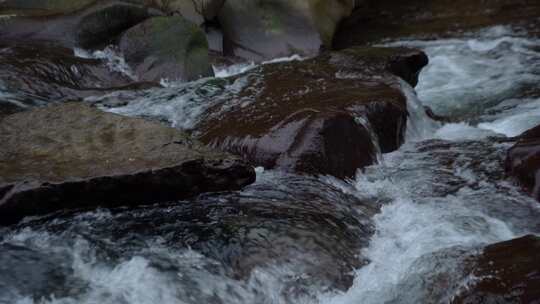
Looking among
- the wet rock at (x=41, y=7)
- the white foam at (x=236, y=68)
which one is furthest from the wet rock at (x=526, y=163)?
the wet rock at (x=41, y=7)

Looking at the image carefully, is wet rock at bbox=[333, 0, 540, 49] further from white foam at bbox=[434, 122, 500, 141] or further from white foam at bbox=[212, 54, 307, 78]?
white foam at bbox=[434, 122, 500, 141]

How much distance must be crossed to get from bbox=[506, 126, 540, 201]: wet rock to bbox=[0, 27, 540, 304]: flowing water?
0.26 ft

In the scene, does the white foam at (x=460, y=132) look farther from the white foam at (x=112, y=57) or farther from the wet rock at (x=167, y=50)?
the white foam at (x=112, y=57)

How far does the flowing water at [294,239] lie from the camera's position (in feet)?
11.7

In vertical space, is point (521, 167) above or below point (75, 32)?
below

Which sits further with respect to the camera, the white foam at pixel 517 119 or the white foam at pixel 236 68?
the white foam at pixel 236 68

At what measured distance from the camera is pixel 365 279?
3.78 m

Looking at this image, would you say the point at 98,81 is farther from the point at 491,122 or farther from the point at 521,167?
the point at 521,167

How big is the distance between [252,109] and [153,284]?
8.07ft

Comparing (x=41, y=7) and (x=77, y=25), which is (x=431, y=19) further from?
(x=41, y=7)

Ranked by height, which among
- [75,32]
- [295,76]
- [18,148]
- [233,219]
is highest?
[75,32]

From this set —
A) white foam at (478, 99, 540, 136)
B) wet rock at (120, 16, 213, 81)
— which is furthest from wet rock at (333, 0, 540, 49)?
white foam at (478, 99, 540, 136)

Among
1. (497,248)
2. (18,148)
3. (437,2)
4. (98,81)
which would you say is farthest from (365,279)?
(437,2)

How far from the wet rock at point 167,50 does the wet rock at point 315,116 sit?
0.95 m
